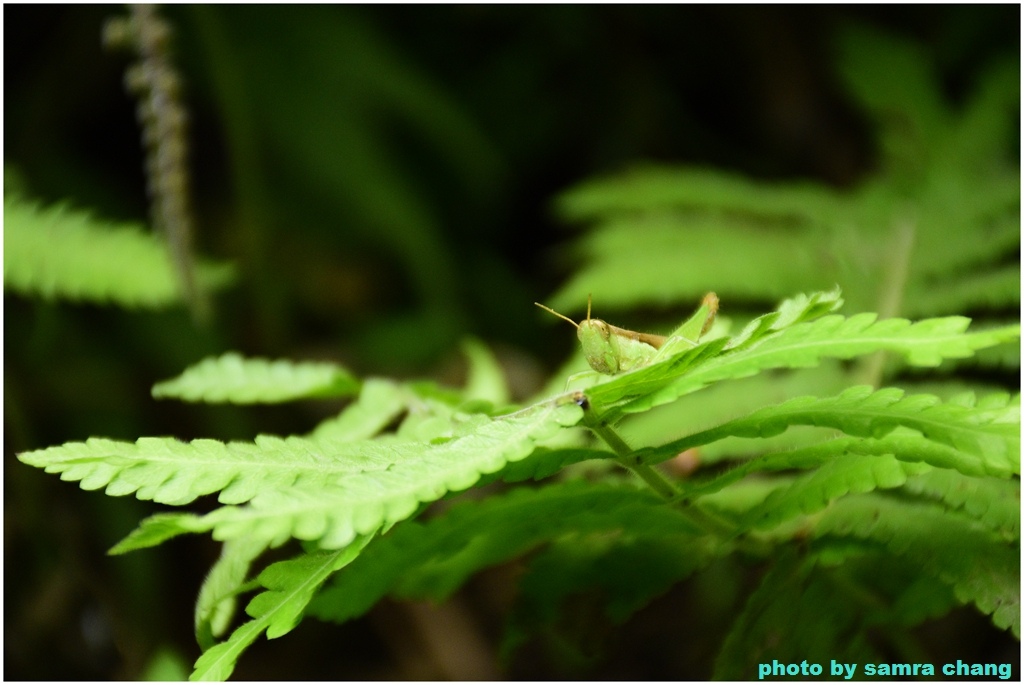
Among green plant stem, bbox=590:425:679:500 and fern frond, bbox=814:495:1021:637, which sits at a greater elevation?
green plant stem, bbox=590:425:679:500

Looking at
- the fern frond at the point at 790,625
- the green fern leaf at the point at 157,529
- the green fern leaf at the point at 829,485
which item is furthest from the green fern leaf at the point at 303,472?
the fern frond at the point at 790,625

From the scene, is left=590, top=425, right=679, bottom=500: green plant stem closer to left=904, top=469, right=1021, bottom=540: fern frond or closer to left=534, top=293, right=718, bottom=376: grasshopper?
left=534, top=293, right=718, bottom=376: grasshopper

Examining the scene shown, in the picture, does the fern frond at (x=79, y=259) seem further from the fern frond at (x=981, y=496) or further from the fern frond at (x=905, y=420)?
the fern frond at (x=981, y=496)

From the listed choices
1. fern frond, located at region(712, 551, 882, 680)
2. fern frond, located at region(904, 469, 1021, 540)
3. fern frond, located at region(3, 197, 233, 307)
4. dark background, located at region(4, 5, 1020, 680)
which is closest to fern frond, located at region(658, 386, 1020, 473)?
fern frond, located at region(904, 469, 1021, 540)

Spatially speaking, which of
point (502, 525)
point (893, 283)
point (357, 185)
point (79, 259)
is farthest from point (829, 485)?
point (357, 185)

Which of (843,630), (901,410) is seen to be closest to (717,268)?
(843,630)

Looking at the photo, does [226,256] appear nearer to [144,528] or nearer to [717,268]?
[717,268]

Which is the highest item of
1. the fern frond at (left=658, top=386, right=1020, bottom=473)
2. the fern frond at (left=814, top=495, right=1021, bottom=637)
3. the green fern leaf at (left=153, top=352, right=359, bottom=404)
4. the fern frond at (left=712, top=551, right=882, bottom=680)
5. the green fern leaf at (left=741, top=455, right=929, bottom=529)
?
the green fern leaf at (left=153, top=352, right=359, bottom=404)
